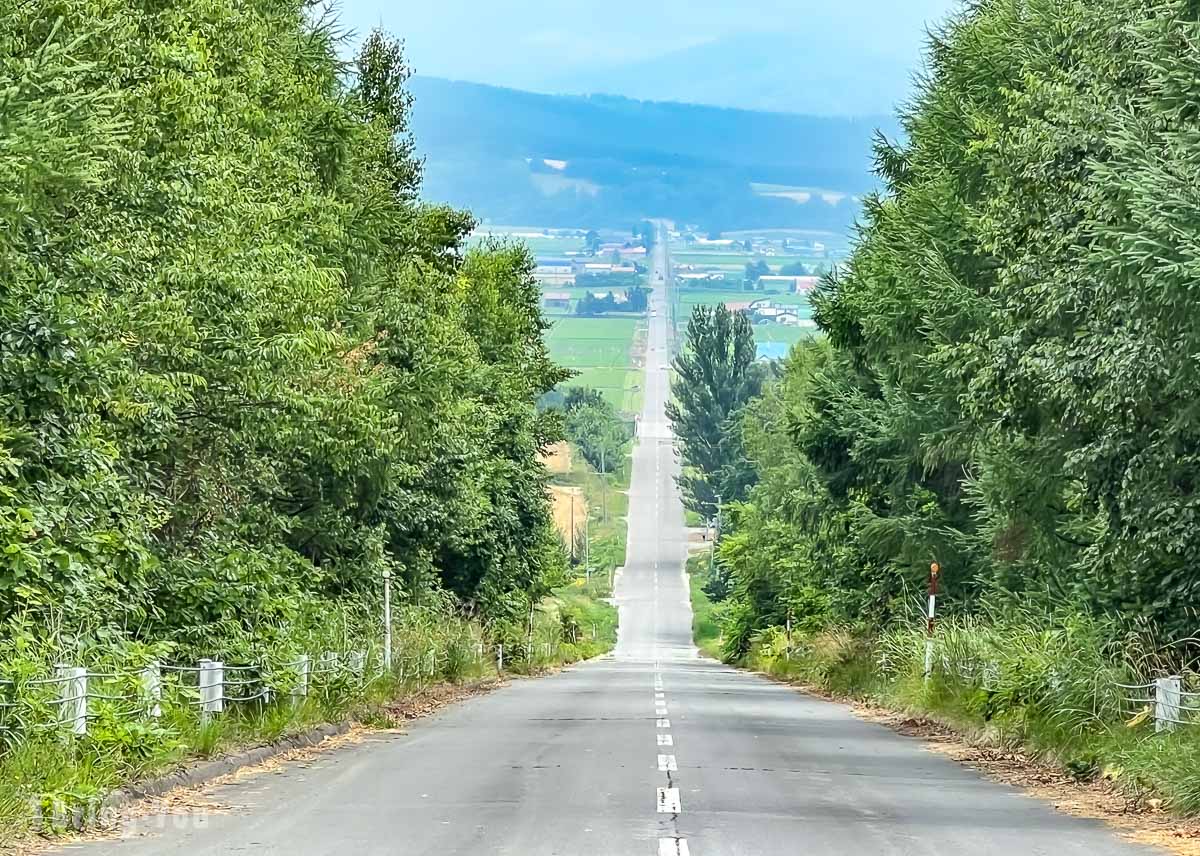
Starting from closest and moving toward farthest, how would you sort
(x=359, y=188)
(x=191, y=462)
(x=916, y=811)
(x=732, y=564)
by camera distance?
1. (x=916, y=811)
2. (x=191, y=462)
3. (x=359, y=188)
4. (x=732, y=564)

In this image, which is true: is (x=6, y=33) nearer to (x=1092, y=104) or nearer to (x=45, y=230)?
(x=45, y=230)

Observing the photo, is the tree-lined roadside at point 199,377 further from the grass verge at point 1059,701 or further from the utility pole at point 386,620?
the grass verge at point 1059,701

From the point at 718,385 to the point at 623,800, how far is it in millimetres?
132570

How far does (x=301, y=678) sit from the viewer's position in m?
20.8

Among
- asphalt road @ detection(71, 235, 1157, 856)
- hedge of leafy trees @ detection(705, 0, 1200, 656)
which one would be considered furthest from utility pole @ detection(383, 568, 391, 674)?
hedge of leafy trees @ detection(705, 0, 1200, 656)

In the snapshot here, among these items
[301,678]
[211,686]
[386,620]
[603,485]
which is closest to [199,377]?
[211,686]

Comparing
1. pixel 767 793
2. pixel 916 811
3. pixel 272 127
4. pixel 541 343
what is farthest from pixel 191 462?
pixel 541 343

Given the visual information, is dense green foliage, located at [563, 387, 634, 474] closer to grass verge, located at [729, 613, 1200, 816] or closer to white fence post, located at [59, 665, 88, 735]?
grass verge, located at [729, 613, 1200, 816]

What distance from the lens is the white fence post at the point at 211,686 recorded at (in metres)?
17.4

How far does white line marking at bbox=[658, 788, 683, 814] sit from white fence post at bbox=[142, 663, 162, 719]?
15.5 ft

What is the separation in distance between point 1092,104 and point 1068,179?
32.9 inches

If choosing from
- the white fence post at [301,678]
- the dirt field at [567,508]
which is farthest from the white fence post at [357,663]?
the dirt field at [567,508]

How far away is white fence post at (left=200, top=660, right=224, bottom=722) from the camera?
57.2 feet

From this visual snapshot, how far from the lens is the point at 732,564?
7281 centimetres
